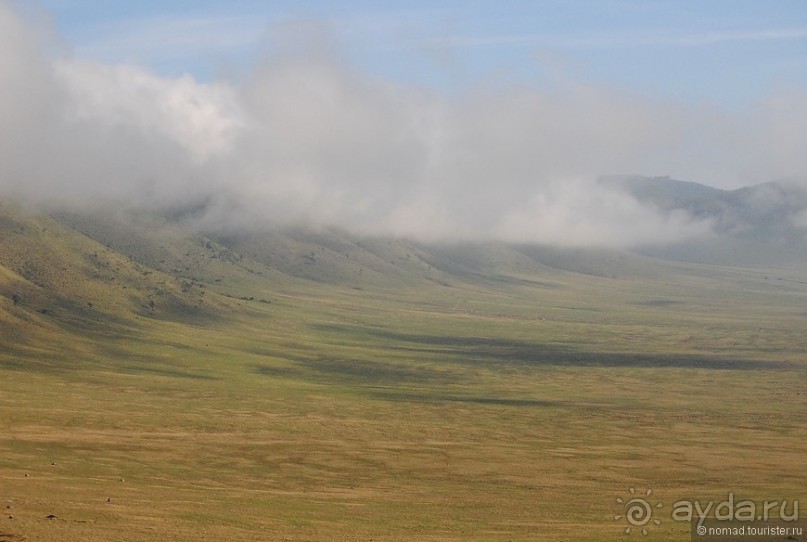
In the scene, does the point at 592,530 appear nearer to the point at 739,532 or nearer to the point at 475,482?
the point at 739,532

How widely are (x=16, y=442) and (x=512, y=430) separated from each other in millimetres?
78327

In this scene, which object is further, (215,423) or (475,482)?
(215,423)

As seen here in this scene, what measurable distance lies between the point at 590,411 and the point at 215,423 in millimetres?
74773

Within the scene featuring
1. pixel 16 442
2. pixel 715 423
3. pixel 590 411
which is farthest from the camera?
pixel 590 411

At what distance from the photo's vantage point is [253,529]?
80000 millimetres

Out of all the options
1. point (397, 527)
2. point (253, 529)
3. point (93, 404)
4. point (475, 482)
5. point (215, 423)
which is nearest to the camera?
point (253, 529)

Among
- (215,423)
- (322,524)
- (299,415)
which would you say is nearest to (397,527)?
(322,524)

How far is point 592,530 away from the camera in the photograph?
85562 mm

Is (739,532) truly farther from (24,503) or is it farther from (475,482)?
(24,503)

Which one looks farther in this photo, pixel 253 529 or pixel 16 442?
pixel 16 442

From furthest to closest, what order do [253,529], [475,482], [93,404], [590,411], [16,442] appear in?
[590,411], [93,404], [16,442], [475,482], [253,529]

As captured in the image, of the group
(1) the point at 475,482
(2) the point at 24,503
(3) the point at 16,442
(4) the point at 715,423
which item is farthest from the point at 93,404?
(4) the point at 715,423

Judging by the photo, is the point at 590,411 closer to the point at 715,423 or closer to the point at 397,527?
the point at 715,423

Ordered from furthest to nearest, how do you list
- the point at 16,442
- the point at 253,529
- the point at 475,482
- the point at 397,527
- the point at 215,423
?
the point at 215,423, the point at 16,442, the point at 475,482, the point at 397,527, the point at 253,529
